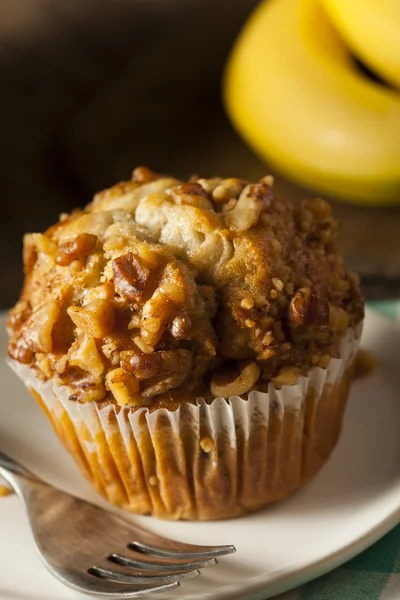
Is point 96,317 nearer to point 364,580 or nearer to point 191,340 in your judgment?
point 191,340

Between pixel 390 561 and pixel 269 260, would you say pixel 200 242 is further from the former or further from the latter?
pixel 390 561

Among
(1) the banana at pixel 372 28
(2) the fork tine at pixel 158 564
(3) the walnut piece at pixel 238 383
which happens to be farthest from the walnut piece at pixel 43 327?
(1) the banana at pixel 372 28

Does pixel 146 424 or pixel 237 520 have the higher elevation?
pixel 146 424

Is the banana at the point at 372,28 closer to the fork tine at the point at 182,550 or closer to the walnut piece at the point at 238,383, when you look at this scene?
the walnut piece at the point at 238,383

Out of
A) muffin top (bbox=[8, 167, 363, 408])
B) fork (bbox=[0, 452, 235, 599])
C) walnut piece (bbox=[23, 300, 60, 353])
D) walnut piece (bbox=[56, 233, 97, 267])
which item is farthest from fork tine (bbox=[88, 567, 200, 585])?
walnut piece (bbox=[56, 233, 97, 267])

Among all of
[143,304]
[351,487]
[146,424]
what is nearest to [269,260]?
[143,304]

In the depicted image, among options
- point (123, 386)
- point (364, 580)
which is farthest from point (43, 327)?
point (364, 580)

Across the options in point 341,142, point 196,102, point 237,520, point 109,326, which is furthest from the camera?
point 196,102
